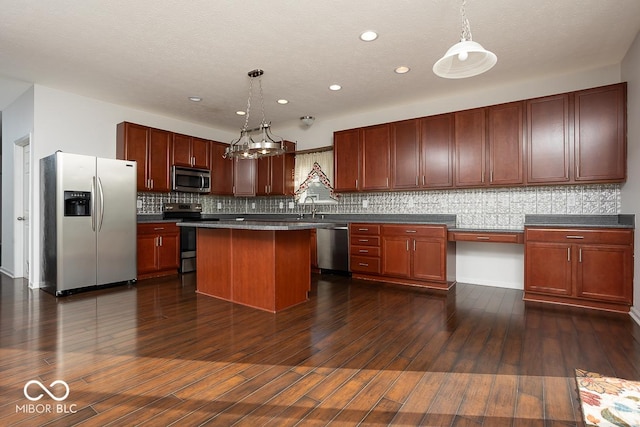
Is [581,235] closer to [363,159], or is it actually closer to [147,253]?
[363,159]

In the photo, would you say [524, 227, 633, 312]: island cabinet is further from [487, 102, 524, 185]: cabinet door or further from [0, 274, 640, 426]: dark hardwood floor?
[487, 102, 524, 185]: cabinet door

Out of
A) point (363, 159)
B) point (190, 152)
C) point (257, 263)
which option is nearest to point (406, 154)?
point (363, 159)

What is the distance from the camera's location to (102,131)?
5059 mm

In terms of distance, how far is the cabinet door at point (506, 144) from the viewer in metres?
4.11

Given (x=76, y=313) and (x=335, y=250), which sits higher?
(x=335, y=250)

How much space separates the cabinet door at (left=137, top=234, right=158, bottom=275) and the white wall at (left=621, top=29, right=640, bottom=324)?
5939 mm

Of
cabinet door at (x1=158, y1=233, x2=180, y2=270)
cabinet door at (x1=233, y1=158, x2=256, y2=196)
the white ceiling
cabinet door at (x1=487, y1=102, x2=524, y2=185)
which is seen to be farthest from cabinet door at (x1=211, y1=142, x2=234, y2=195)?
cabinet door at (x1=487, y1=102, x2=524, y2=185)

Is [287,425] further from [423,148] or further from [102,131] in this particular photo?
[102,131]

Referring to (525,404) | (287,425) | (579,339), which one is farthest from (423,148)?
(287,425)

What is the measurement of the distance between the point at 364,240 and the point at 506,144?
2293 mm

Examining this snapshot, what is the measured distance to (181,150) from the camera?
5.80 m

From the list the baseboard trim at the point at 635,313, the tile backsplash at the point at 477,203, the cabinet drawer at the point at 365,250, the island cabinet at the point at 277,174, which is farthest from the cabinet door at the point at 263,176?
the baseboard trim at the point at 635,313

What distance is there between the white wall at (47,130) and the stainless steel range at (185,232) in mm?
1270

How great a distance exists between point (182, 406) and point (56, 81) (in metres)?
4.63
